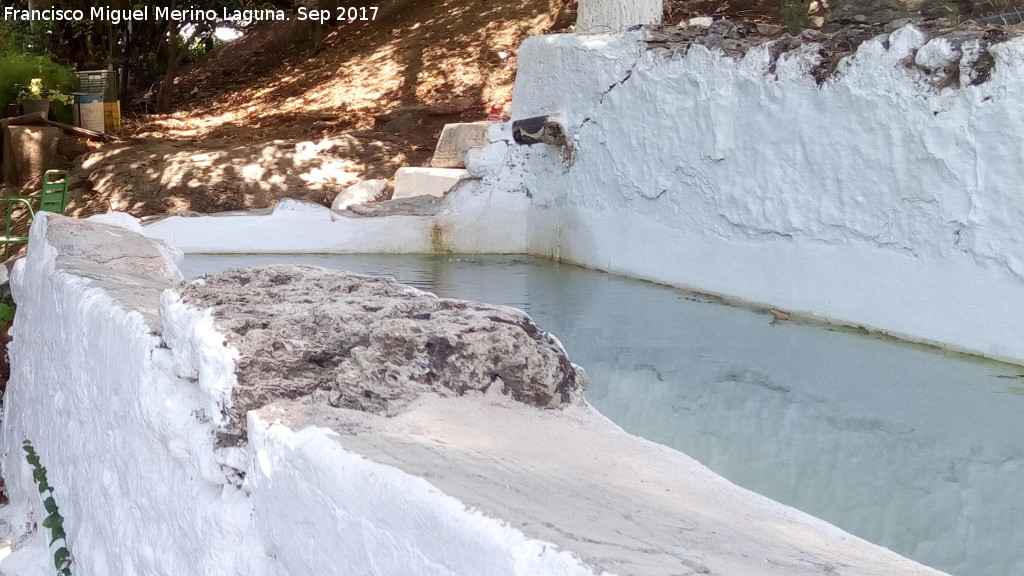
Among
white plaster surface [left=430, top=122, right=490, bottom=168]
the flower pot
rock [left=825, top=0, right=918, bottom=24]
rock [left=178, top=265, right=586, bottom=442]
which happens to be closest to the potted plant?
the flower pot

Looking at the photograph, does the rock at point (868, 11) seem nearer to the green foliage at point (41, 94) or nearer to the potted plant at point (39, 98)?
the potted plant at point (39, 98)

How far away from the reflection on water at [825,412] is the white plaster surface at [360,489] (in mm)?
761

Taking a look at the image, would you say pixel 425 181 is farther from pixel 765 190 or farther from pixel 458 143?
pixel 765 190

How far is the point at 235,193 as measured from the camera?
9.62 meters

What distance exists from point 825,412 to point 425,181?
496cm

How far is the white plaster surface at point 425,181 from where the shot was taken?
756 cm

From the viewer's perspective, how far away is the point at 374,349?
193cm

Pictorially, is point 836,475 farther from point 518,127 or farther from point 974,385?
point 518,127

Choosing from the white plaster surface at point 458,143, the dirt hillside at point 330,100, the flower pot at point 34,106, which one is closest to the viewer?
the white plaster surface at point 458,143

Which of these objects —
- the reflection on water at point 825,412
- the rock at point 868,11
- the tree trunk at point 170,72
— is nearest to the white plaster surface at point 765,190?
the reflection on water at point 825,412

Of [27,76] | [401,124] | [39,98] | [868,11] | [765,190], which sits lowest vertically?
[765,190]

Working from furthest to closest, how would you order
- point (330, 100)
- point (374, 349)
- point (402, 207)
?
point (330, 100)
point (402, 207)
point (374, 349)

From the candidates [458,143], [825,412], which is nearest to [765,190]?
[825,412]

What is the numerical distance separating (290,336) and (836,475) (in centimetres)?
163
